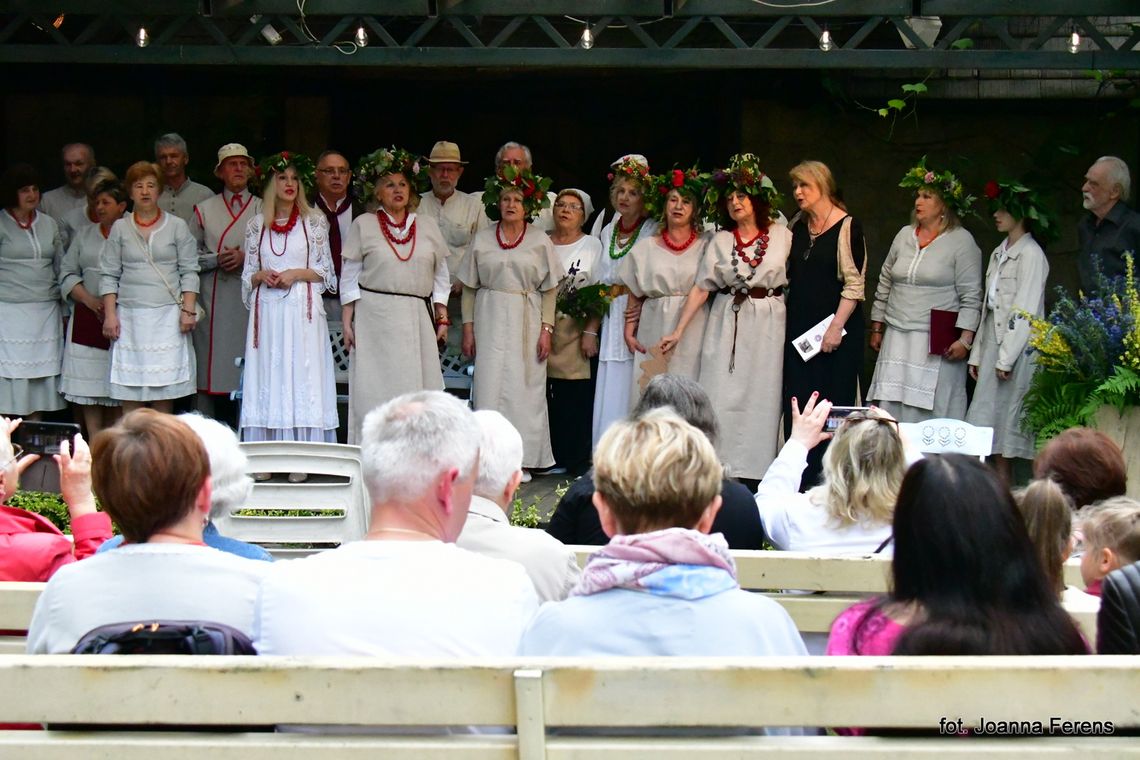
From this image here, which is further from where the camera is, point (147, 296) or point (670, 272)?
point (147, 296)

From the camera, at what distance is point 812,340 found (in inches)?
314

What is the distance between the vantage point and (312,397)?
8.36 m

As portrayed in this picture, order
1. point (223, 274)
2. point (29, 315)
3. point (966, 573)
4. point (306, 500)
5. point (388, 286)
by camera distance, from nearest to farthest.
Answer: point (966, 573) → point (306, 500) → point (388, 286) → point (29, 315) → point (223, 274)

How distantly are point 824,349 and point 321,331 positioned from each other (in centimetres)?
276

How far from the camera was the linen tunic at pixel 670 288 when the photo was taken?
27.1 feet

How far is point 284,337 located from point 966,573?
606cm

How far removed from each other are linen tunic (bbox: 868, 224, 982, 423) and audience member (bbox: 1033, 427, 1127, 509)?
13.2 feet

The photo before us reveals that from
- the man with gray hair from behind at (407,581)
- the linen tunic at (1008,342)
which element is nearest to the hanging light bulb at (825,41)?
the linen tunic at (1008,342)

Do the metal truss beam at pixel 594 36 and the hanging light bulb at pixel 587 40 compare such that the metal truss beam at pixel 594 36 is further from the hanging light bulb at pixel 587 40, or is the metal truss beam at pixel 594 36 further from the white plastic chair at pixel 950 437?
the white plastic chair at pixel 950 437

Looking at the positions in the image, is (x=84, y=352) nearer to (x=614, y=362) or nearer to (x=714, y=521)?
(x=614, y=362)

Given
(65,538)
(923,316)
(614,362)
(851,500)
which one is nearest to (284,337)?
(614,362)

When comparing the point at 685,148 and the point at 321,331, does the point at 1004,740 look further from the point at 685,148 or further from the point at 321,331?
the point at 685,148

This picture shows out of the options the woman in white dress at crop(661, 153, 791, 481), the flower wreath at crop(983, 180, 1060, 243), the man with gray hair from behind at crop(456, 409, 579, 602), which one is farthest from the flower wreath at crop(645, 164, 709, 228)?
the man with gray hair from behind at crop(456, 409, 579, 602)

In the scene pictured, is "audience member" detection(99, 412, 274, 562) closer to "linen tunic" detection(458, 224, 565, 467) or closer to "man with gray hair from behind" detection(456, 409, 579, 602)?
"man with gray hair from behind" detection(456, 409, 579, 602)
